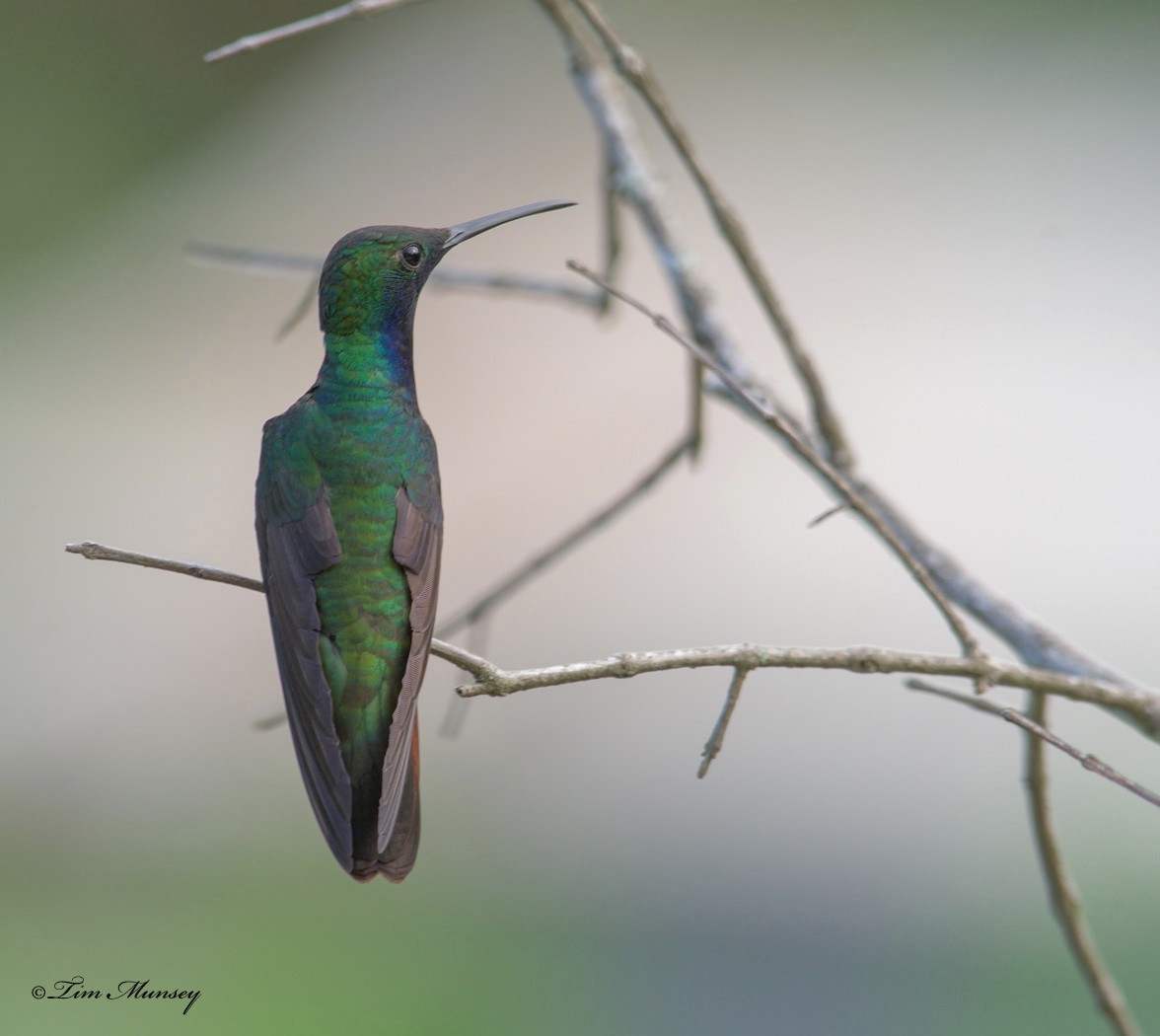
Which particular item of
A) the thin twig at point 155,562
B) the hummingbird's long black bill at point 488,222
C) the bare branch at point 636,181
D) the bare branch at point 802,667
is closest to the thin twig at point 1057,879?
the bare branch at point 802,667

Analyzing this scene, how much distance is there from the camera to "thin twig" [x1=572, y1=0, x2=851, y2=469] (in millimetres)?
1604

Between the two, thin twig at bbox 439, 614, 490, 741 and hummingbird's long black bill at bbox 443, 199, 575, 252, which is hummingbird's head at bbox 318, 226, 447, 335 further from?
thin twig at bbox 439, 614, 490, 741

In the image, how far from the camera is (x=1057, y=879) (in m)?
1.52

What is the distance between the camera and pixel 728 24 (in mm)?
5539

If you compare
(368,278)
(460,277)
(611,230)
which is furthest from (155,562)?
(611,230)

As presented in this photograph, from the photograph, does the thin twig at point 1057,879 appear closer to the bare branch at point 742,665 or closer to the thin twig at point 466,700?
the bare branch at point 742,665

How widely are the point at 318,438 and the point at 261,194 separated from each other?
154 inches

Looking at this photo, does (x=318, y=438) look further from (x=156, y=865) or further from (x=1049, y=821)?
(x=156, y=865)

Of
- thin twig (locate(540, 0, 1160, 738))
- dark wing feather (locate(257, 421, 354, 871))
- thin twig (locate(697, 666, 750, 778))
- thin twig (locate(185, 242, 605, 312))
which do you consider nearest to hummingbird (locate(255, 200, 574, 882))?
dark wing feather (locate(257, 421, 354, 871))

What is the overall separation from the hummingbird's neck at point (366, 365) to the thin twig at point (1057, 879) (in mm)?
790

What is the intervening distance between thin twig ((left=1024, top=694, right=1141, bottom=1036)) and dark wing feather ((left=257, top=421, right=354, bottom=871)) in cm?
79

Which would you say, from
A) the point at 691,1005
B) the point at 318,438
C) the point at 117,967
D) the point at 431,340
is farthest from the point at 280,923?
the point at 318,438

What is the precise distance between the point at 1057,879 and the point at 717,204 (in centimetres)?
90

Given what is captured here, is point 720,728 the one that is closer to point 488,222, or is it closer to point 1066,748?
point 1066,748
